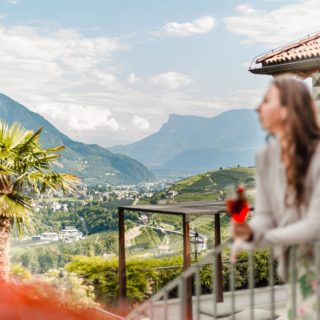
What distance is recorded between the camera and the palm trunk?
11.9 m

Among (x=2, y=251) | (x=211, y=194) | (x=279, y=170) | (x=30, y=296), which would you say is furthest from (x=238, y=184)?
(x=211, y=194)

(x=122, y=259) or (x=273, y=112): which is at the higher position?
(x=273, y=112)

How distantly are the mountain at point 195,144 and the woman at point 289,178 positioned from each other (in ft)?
315

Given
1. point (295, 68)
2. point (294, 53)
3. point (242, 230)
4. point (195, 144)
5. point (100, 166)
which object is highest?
point (195, 144)

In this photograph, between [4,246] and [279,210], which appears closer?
[279,210]

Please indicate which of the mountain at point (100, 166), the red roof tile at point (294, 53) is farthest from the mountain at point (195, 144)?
the red roof tile at point (294, 53)

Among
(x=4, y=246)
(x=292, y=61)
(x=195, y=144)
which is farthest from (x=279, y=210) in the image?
(x=195, y=144)

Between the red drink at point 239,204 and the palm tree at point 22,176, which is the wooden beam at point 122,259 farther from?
the red drink at point 239,204

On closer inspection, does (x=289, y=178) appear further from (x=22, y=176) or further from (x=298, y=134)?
(x=22, y=176)

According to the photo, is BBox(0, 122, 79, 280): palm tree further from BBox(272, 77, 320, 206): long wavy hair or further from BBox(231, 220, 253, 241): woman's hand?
BBox(272, 77, 320, 206): long wavy hair

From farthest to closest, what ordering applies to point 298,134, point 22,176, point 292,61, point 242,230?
point 22,176 → point 292,61 → point 242,230 → point 298,134

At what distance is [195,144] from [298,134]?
437 feet

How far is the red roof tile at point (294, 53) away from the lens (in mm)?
10398

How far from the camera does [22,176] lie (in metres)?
12.7
